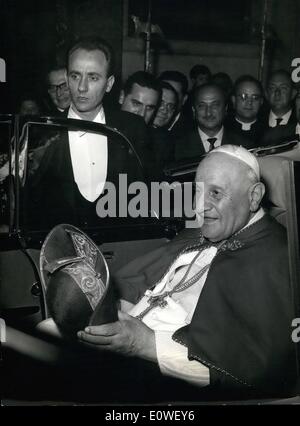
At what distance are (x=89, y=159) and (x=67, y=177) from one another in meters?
0.14

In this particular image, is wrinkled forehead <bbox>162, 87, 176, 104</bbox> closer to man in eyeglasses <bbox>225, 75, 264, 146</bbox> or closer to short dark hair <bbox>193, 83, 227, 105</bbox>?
short dark hair <bbox>193, 83, 227, 105</bbox>

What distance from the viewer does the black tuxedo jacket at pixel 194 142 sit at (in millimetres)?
Answer: 2395

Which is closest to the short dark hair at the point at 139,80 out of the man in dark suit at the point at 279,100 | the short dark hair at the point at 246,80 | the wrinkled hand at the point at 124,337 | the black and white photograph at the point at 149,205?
the black and white photograph at the point at 149,205

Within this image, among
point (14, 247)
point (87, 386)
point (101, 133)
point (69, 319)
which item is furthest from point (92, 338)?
point (101, 133)

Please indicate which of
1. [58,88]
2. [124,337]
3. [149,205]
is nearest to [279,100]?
[149,205]

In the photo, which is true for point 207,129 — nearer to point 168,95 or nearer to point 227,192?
point 168,95

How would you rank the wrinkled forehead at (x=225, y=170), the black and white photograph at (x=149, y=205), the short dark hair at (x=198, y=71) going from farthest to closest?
1. the short dark hair at (x=198, y=71)
2. the wrinkled forehead at (x=225, y=170)
3. the black and white photograph at (x=149, y=205)

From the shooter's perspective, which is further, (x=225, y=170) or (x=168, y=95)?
(x=168, y=95)

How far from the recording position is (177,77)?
95.4 inches

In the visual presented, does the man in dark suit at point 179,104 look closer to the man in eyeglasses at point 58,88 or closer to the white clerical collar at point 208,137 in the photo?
the white clerical collar at point 208,137

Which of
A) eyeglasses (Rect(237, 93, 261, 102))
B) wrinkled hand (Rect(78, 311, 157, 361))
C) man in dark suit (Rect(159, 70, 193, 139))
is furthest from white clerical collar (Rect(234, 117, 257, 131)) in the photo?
wrinkled hand (Rect(78, 311, 157, 361))

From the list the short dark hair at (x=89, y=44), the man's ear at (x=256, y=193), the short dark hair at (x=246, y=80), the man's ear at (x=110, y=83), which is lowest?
the man's ear at (x=256, y=193)
